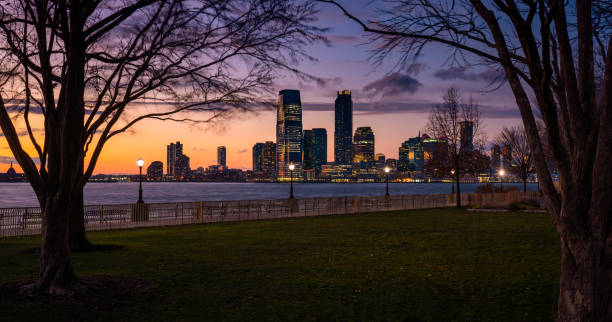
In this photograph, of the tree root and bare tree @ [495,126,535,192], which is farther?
bare tree @ [495,126,535,192]

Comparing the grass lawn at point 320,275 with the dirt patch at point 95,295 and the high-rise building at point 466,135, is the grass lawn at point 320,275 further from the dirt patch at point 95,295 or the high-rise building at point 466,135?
the high-rise building at point 466,135

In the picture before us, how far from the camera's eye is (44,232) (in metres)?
8.34

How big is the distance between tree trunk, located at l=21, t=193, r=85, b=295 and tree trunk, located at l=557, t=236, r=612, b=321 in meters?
7.96

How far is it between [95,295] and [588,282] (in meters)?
7.93

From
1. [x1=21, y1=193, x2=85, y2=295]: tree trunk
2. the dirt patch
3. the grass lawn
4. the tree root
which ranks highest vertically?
[x1=21, y1=193, x2=85, y2=295]: tree trunk

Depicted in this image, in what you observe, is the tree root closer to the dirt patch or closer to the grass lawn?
the dirt patch

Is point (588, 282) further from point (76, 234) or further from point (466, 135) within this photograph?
point (466, 135)

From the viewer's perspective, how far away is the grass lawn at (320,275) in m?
7.51

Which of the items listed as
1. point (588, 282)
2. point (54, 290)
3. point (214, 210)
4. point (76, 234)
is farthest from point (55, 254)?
point (214, 210)

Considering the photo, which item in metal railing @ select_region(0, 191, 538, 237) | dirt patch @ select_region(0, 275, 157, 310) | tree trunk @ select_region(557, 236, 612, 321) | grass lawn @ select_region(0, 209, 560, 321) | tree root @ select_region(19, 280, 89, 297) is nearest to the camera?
tree trunk @ select_region(557, 236, 612, 321)

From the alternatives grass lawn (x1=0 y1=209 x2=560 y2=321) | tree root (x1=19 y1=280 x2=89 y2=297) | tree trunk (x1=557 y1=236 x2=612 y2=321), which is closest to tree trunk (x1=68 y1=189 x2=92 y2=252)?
grass lawn (x1=0 y1=209 x2=560 y2=321)

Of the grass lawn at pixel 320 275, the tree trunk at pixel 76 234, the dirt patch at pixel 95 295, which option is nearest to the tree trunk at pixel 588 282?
the grass lawn at pixel 320 275

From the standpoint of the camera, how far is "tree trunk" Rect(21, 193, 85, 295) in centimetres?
823

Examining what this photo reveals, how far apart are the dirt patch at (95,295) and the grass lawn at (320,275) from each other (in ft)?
0.42
